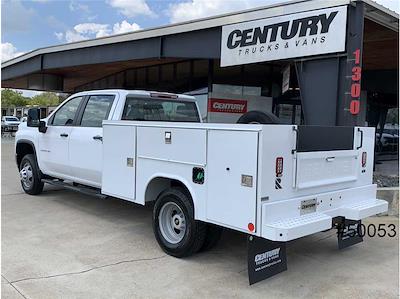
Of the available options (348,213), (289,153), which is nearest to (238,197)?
(289,153)

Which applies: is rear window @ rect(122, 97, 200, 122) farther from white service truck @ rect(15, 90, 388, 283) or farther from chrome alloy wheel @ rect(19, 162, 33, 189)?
chrome alloy wheel @ rect(19, 162, 33, 189)

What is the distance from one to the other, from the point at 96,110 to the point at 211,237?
9.81 ft

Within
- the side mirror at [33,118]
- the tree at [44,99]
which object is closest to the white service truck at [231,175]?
the side mirror at [33,118]

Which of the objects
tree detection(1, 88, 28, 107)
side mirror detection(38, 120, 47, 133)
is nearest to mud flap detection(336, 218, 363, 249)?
side mirror detection(38, 120, 47, 133)

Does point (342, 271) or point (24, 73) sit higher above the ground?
point (24, 73)

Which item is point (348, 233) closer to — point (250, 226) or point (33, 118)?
point (250, 226)

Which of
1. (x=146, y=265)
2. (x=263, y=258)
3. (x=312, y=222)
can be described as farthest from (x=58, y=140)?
(x=312, y=222)

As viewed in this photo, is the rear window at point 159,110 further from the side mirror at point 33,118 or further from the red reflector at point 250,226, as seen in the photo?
the red reflector at point 250,226

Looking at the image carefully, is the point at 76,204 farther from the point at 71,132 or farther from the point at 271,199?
the point at 271,199

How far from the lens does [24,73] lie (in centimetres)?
1925

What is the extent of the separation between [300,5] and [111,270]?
617 cm

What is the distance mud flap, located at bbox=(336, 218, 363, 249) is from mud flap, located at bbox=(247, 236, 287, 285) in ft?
3.02

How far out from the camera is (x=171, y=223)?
208 inches

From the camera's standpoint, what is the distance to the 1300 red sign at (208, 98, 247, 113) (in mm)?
14367
